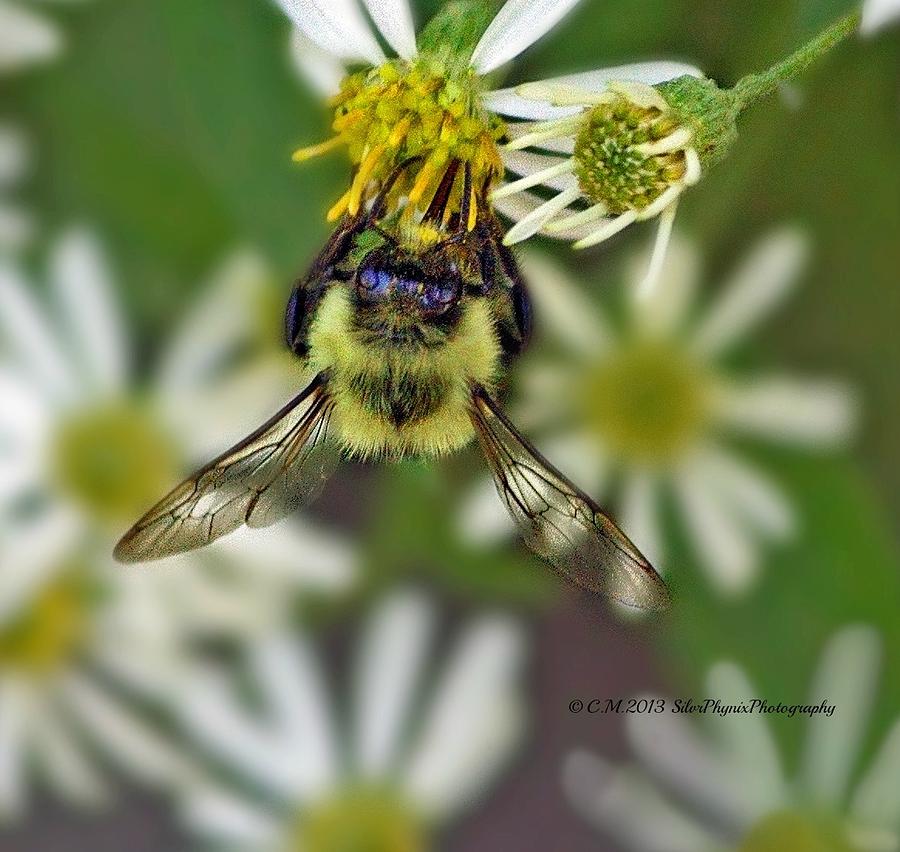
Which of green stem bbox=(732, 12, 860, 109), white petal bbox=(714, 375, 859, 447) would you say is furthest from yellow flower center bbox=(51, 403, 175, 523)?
green stem bbox=(732, 12, 860, 109)

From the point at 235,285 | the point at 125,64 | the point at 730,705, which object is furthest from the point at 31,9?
the point at 730,705

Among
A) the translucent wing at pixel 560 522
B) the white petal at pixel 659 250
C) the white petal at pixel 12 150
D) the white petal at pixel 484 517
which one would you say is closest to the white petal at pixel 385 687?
the white petal at pixel 484 517

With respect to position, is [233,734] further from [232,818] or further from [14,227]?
[14,227]

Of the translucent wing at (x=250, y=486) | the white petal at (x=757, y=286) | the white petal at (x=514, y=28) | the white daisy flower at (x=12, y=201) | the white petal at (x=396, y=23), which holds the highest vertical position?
the white petal at (x=757, y=286)

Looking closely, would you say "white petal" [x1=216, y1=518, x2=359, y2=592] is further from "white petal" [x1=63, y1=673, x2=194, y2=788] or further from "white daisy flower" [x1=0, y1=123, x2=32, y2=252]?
"white daisy flower" [x1=0, y1=123, x2=32, y2=252]

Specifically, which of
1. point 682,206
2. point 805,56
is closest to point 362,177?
point 805,56

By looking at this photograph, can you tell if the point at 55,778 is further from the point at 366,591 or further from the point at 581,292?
the point at 581,292

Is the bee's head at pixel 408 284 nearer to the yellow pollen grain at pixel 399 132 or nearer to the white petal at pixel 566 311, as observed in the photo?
the yellow pollen grain at pixel 399 132
